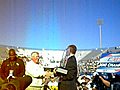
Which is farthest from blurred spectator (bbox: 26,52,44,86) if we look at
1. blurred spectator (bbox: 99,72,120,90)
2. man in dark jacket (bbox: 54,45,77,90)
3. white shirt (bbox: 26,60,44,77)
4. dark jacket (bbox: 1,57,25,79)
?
blurred spectator (bbox: 99,72,120,90)

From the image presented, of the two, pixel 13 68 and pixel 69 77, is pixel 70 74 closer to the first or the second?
pixel 69 77

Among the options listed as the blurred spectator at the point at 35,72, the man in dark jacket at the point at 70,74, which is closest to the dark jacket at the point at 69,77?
the man in dark jacket at the point at 70,74

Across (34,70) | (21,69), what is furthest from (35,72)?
(21,69)

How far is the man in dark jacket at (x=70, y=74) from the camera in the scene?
11.9ft

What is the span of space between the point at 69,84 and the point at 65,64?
0.86ft

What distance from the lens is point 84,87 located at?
546 cm

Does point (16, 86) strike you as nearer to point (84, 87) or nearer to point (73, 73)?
point (73, 73)

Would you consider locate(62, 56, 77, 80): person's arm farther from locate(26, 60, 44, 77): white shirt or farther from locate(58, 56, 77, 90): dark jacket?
locate(26, 60, 44, 77): white shirt

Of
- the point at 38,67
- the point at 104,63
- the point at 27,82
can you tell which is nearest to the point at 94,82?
the point at 38,67

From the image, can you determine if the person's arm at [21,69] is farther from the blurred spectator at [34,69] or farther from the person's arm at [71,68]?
the person's arm at [71,68]

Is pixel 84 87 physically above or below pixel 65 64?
below

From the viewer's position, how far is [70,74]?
3.62m

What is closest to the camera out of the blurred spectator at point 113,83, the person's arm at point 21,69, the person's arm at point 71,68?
the blurred spectator at point 113,83

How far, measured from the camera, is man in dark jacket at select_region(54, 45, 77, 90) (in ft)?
11.9
